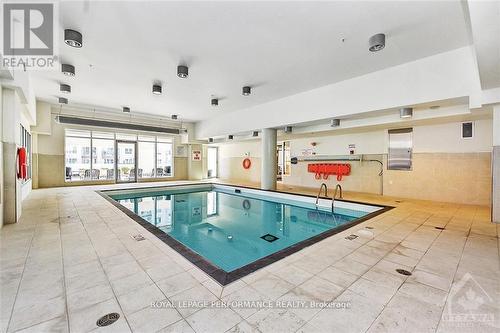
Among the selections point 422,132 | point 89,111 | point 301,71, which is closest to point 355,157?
point 422,132

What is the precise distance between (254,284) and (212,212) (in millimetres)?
4466

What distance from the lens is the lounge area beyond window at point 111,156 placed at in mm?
9219

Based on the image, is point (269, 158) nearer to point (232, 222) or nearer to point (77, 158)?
point (232, 222)

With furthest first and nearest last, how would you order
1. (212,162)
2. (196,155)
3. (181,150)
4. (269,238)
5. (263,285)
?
(212,162) < (196,155) < (181,150) < (269,238) < (263,285)

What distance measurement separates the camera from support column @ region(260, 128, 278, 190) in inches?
311

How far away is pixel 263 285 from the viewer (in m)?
1.96

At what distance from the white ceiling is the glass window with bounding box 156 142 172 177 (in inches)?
223

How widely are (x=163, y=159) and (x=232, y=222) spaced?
8.06 meters

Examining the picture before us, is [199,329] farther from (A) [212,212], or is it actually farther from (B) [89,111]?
(B) [89,111]

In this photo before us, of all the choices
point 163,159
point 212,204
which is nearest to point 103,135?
point 163,159

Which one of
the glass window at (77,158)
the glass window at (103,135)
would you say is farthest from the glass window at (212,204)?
the glass window at (77,158)

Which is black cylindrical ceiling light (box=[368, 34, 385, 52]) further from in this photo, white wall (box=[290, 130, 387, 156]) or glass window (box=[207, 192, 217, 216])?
glass window (box=[207, 192, 217, 216])

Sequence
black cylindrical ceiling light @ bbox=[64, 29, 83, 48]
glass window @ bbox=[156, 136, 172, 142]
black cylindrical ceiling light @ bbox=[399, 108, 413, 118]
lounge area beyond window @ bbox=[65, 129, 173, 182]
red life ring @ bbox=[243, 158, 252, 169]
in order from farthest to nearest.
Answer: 1. red life ring @ bbox=[243, 158, 252, 169]
2. glass window @ bbox=[156, 136, 172, 142]
3. lounge area beyond window @ bbox=[65, 129, 173, 182]
4. black cylindrical ceiling light @ bbox=[399, 108, 413, 118]
5. black cylindrical ceiling light @ bbox=[64, 29, 83, 48]

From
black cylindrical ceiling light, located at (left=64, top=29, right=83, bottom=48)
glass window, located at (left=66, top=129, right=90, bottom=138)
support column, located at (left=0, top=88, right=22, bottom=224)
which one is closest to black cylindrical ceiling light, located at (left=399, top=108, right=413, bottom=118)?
black cylindrical ceiling light, located at (left=64, top=29, right=83, bottom=48)
